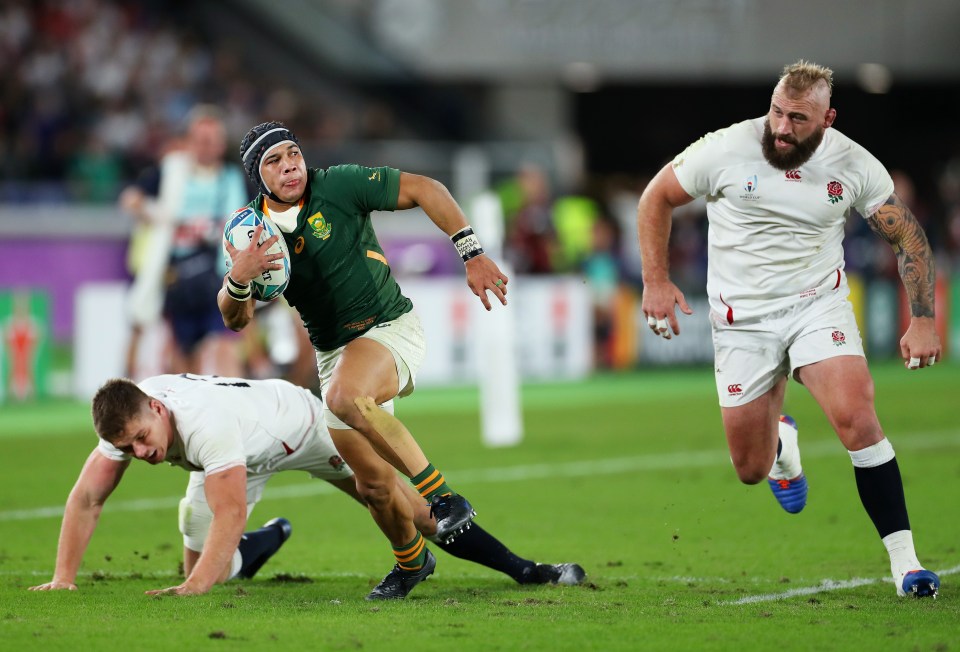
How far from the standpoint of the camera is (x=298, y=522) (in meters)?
9.95

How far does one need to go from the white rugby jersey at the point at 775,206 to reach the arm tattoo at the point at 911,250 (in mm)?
72

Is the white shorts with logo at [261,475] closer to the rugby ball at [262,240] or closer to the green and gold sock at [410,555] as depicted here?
the green and gold sock at [410,555]

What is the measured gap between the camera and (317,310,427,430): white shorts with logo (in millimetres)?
7023

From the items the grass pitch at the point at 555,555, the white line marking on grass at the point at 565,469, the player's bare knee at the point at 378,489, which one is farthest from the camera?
the white line marking on grass at the point at 565,469

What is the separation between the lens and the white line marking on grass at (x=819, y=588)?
6840 millimetres

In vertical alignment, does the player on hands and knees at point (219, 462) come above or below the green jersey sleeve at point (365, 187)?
below

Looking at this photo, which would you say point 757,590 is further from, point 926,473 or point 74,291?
point 74,291

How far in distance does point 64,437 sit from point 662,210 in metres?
8.72

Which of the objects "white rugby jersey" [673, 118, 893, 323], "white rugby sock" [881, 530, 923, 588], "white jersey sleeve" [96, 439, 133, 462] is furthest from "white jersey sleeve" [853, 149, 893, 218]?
"white jersey sleeve" [96, 439, 133, 462]

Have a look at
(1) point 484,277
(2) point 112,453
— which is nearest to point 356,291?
(1) point 484,277

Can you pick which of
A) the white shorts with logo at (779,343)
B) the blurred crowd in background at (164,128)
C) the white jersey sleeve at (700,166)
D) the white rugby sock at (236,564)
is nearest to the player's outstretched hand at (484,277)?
the white jersey sleeve at (700,166)

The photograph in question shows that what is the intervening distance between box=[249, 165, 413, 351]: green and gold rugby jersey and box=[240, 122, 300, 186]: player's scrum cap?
0.57 ft

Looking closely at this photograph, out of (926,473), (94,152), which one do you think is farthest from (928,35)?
(926,473)

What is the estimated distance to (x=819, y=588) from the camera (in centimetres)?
725
